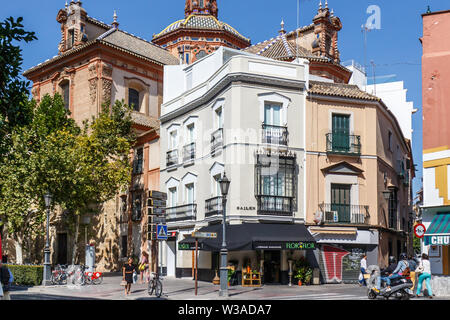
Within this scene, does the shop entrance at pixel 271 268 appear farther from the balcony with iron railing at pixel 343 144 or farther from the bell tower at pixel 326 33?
the bell tower at pixel 326 33

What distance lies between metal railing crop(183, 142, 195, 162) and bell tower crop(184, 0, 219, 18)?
2671 cm

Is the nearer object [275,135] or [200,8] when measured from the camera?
[275,135]

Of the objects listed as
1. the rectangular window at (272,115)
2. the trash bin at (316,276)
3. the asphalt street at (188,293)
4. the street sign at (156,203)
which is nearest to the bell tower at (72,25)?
the rectangular window at (272,115)

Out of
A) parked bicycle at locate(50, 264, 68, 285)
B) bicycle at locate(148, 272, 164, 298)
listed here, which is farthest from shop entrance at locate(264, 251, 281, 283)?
parked bicycle at locate(50, 264, 68, 285)

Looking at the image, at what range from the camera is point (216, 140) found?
29.7m

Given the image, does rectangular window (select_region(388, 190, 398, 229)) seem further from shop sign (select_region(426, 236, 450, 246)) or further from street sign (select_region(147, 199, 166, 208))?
street sign (select_region(147, 199, 166, 208))

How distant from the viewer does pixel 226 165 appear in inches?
1105

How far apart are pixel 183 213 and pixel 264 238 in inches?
319

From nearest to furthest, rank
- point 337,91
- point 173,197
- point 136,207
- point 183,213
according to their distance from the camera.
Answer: point 337,91
point 183,213
point 173,197
point 136,207

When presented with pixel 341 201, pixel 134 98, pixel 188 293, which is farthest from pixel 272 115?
pixel 134 98

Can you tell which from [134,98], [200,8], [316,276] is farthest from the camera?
[200,8]

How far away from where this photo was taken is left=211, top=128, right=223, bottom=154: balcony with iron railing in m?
29.0

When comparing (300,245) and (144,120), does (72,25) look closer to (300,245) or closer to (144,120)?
(144,120)

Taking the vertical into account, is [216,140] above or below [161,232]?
above
